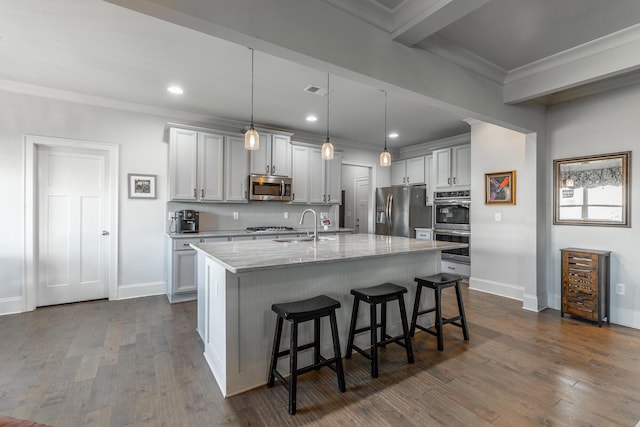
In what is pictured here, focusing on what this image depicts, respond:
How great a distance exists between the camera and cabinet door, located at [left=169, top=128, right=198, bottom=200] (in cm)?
410

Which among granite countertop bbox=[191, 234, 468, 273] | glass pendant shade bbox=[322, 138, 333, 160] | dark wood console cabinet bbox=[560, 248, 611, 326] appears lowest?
dark wood console cabinet bbox=[560, 248, 611, 326]

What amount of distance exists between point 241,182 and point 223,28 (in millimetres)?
3087

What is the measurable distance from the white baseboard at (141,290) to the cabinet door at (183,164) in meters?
1.25

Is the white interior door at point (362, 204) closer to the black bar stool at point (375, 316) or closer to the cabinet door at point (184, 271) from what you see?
the cabinet door at point (184, 271)

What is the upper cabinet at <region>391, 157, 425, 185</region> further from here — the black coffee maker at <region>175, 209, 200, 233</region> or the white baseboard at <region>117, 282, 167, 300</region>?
the white baseboard at <region>117, 282, 167, 300</region>

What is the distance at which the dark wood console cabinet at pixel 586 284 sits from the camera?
125 inches

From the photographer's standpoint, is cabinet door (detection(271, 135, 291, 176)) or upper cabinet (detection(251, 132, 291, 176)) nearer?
upper cabinet (detection(251, 132, 291, 176))

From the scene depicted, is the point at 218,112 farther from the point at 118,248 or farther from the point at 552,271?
the point at 552,271

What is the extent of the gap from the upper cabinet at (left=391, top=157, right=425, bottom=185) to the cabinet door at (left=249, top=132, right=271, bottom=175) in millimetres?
3022

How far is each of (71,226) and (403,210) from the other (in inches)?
200

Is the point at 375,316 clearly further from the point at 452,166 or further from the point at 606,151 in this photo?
the point at 452,166

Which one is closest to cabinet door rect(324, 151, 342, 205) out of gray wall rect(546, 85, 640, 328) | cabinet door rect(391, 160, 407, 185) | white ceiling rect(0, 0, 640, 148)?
white ceiling rect(0, 0, 640, 148)

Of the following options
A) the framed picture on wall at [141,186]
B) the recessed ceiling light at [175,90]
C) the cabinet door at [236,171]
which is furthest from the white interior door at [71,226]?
the cabinet door at [236,171]

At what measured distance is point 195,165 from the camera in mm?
4254
